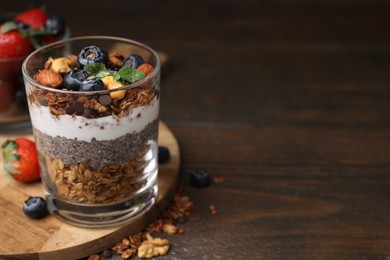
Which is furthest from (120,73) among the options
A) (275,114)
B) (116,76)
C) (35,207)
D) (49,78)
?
(275,114)

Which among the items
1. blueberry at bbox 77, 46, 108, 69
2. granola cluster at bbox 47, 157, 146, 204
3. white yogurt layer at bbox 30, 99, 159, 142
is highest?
blueberry at bbox 77, 46, 108, 69

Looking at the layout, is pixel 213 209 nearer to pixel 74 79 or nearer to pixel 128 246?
pixel 128 246

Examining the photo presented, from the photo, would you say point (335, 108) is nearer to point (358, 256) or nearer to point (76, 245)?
point (358, 256)

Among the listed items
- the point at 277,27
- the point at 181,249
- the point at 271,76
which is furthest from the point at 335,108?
the point at 181,249

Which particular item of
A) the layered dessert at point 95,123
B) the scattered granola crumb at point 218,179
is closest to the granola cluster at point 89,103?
the layered dessert at point 95,123

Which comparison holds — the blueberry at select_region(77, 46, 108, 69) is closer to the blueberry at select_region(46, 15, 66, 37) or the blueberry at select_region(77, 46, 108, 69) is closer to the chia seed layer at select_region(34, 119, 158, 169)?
the chia seed layer at select_region(34, 119, 158, 169)

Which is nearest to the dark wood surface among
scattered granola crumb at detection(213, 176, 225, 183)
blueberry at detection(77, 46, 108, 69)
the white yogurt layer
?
→ scattered granola crumb at detection(213, 176, 225, 183)
